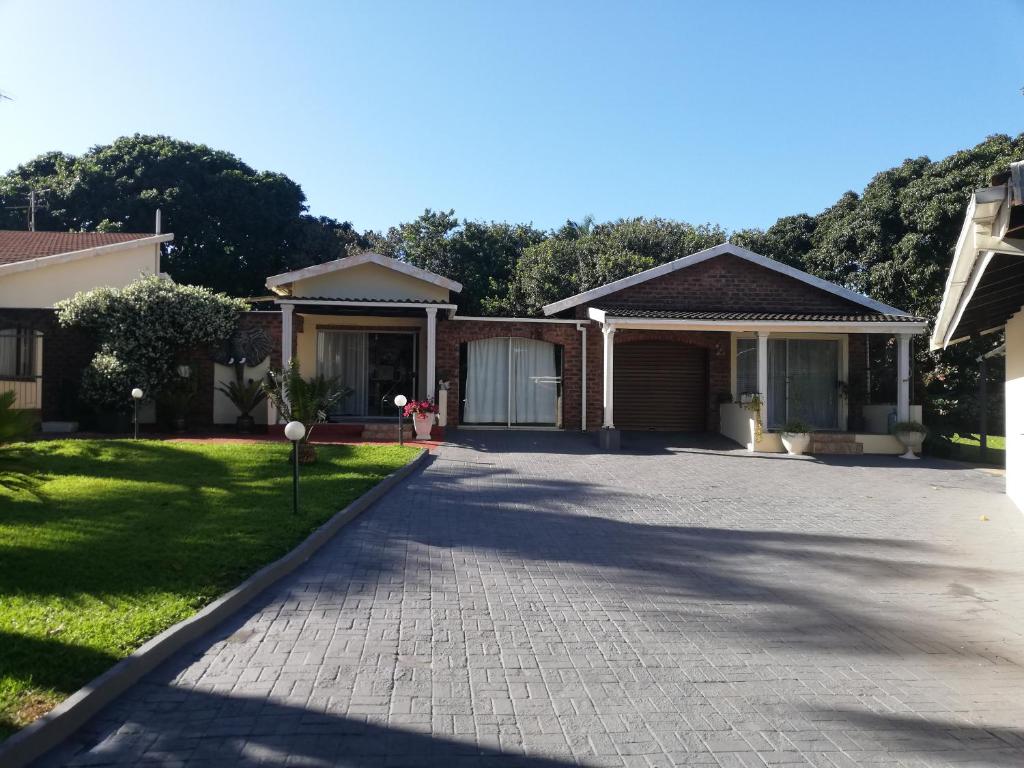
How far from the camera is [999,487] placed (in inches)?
504

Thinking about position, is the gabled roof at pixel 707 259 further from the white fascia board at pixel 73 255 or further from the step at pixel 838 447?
the white fascia board at pixel 73 255

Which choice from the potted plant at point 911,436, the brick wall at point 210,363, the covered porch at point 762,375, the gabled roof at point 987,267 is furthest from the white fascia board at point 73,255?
the potted plant at point 911,436

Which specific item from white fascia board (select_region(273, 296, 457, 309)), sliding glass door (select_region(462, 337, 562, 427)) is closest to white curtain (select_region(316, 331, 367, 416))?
sliding glass door (select_region(462, 337, 562, 427))

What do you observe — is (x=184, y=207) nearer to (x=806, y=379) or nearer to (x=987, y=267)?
(x=806, y=379)

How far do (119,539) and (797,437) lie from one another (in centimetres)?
1353

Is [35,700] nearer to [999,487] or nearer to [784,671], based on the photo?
[784,671]

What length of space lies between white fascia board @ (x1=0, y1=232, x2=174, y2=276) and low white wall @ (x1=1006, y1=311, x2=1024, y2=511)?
64.5 feet

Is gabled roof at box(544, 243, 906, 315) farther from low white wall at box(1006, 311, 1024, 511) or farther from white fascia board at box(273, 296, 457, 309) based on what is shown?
low white wall at box(1006, 311, 1024, 511)

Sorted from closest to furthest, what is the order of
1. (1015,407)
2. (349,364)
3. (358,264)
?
(1015,407) → (358,264) → (349,364)

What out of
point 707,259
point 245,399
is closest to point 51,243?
point 245,399

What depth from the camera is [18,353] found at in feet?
58.4

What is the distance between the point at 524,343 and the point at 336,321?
4.89 m

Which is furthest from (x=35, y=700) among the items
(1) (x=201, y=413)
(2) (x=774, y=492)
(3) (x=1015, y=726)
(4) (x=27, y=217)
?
(4) (x=27, y=217)

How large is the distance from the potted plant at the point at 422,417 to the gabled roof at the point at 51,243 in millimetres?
9822
